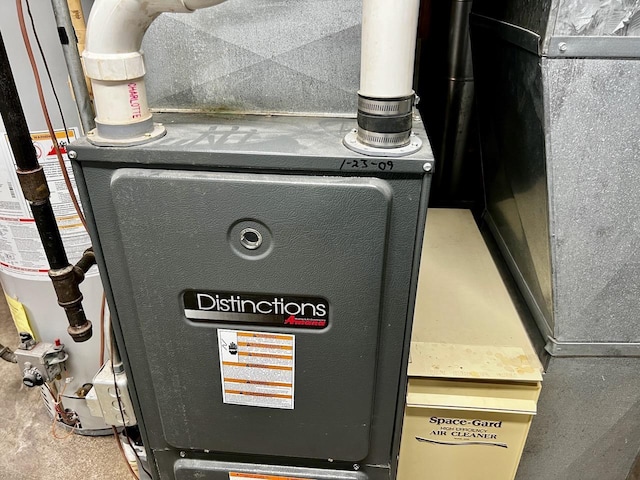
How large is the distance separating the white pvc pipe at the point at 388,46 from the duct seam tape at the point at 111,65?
334 mm

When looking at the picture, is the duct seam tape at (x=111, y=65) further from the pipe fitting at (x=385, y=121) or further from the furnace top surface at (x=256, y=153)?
the pipe fitting at (x=385, y=121)

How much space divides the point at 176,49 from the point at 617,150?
2.56 ft

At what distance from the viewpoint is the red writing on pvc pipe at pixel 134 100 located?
2.36 feet

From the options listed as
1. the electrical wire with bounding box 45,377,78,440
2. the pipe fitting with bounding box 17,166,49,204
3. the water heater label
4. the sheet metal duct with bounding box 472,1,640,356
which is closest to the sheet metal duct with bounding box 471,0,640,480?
the sheet metal duct with bounding box 472,1,640,356

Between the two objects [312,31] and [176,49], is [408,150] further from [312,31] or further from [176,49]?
[176,49]

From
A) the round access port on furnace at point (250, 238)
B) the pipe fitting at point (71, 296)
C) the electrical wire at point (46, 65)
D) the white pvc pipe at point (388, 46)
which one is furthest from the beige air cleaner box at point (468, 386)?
the electrical wire at point (46, 65)

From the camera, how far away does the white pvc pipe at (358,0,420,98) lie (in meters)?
0.63

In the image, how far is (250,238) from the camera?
29.5 inches

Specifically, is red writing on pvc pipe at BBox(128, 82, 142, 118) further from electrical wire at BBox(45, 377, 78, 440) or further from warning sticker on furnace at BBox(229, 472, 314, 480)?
electrical wire at BBox(45, 377, 78, 440)

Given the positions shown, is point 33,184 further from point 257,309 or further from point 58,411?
point 58,411

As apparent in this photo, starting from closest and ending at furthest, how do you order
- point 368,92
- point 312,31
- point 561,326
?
point 368,92, point 312,31, point 561,326

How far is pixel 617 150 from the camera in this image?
2.75 feet

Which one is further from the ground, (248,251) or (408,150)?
(408,150)

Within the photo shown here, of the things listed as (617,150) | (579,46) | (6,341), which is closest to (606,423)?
(617,150)
